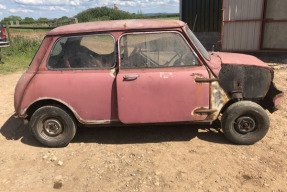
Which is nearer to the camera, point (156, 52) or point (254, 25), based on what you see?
point (156, 52)

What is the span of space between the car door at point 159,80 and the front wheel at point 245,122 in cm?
39

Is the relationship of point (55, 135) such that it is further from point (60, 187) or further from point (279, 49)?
point (279, 49)

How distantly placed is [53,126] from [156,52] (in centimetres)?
201

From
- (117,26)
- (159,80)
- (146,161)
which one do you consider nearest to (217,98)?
(159,80)

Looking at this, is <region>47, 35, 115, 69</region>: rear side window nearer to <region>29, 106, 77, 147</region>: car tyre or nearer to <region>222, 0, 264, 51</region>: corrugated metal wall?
<region>29, 106, 77, 147</region>: car tyre

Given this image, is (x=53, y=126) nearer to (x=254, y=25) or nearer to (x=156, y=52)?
(x=156, y=52)

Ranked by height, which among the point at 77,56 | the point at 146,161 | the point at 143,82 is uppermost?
the point at 77,56

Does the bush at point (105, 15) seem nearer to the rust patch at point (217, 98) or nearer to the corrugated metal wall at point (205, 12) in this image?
the corrugated metal wall at point (205, 12)

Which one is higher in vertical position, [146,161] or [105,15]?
[105,15]

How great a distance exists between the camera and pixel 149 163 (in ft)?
11.8

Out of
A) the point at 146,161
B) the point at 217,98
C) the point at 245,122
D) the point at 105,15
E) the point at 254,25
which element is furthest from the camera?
the point at 105,15

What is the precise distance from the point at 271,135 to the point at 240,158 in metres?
0.96

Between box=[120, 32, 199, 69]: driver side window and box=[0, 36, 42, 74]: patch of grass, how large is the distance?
743 centimetres

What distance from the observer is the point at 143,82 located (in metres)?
3.68
